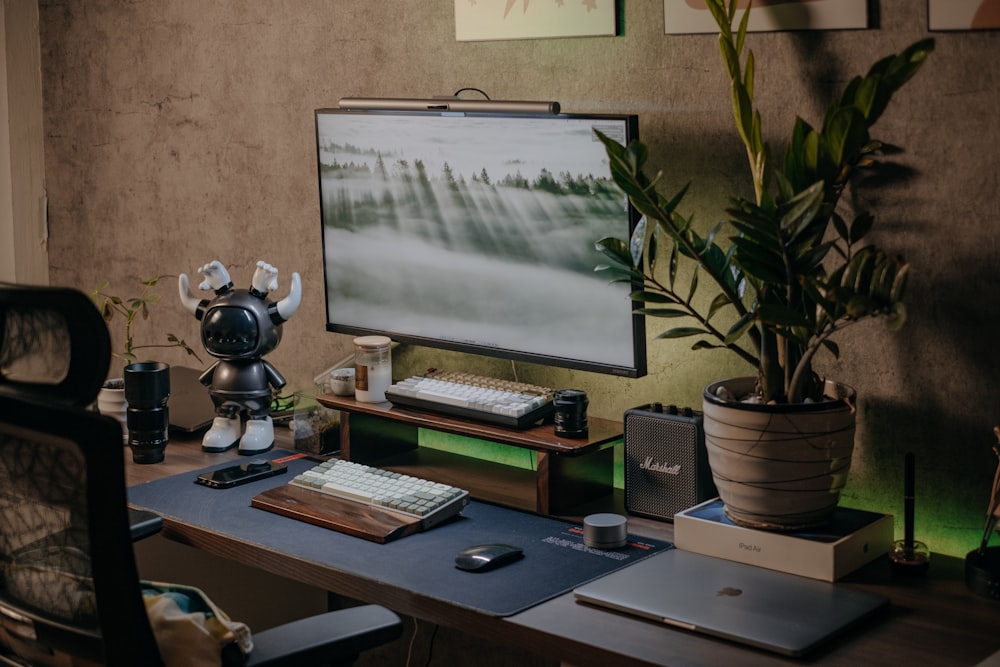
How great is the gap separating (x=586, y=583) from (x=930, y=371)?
0.67 meters

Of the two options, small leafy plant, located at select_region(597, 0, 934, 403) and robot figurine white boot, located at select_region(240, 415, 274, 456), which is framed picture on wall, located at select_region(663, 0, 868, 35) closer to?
small leafy plant, located at select_region(597, 0, 934, 403)

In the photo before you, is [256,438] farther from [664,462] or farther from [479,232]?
[664,462]

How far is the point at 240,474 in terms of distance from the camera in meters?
2.48

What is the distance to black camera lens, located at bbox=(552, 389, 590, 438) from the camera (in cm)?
227

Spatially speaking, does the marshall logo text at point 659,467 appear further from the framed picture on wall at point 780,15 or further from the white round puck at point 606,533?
the framed picture on wall at point 780,15

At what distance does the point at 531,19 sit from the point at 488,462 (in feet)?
2.98

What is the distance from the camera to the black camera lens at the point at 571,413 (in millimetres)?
2271

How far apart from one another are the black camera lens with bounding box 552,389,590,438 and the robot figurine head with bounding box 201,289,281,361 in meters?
0.72

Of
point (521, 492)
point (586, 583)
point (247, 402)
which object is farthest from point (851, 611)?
point (247, 402)

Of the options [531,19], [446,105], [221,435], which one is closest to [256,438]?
[221,435]

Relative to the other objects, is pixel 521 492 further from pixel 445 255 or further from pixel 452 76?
pixel 452 76

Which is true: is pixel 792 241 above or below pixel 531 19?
below

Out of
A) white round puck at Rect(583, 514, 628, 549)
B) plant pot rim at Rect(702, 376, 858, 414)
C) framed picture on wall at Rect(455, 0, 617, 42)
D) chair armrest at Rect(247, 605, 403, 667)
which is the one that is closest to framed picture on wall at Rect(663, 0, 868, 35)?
framed picture on wall at Rect(455, 0, 617, 42)

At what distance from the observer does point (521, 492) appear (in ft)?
7.97
